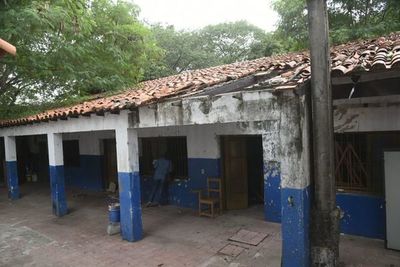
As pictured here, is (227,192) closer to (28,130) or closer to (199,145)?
(199,145)

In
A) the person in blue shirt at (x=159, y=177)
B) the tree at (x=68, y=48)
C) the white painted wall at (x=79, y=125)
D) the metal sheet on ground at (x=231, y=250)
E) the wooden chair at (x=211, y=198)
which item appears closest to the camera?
the metal sheet on ground at (x=231, y=250)

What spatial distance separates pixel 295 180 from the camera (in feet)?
17.0

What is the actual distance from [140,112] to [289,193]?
364 cm

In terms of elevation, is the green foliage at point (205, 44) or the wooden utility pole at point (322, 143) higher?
the green foliage at point (205, 44)

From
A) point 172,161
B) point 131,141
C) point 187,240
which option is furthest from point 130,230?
point 172,161

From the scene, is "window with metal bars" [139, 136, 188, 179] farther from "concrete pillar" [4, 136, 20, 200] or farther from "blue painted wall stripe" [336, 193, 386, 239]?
"concrete pillar" [4, 136, 20, 200]

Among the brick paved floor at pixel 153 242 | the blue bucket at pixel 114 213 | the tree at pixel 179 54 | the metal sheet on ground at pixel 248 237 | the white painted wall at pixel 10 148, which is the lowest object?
the brick paved floor at pixel 153 242

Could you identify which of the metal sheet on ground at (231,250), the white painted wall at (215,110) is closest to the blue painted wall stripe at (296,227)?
the white painted wall at (215,110)

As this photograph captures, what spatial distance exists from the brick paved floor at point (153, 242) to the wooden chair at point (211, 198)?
0.28 metres

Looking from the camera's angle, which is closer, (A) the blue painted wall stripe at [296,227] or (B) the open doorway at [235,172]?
(A) the blue painted wall stripe at [296,227]

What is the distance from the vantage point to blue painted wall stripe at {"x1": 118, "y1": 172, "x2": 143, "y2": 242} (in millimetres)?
7785

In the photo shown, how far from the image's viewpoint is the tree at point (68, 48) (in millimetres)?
9523

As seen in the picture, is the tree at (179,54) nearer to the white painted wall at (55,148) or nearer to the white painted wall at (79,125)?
the white painted wall at (79,125)

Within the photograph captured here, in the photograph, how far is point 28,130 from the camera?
37.8 feet
